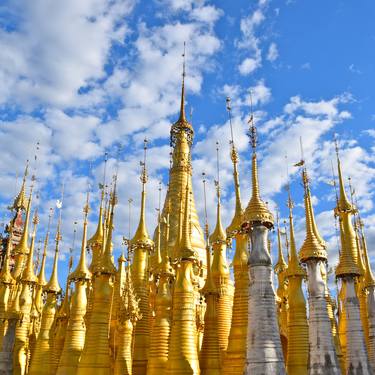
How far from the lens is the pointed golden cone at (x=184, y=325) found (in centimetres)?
2109

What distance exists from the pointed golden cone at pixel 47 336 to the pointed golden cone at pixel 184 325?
12382mm

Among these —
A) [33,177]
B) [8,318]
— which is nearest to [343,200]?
[8,318]

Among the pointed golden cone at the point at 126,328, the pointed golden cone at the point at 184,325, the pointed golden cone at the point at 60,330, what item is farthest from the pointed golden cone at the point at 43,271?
the pointed golden cone at the point at 184,325

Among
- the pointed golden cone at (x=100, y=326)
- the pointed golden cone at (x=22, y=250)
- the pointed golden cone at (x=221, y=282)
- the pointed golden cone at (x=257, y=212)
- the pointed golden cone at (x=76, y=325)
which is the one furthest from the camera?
the pointed golden cone at (x=22, y=250)

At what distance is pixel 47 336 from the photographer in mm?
31375

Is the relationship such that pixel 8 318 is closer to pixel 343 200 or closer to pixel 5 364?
pixel 5 364

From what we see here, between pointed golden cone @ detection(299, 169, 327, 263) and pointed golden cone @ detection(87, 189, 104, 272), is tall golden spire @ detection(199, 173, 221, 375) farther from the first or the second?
pointed golden cone @ detection(87, 189, 104, 272)

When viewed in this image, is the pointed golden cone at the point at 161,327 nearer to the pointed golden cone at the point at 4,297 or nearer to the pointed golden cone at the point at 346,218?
the pointed golden cone at the point at 346,218

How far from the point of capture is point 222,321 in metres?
27.7

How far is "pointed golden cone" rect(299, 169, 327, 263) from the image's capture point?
67.6 feet

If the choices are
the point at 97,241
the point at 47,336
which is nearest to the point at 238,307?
the point at 97,241

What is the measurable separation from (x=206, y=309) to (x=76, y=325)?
811 cm

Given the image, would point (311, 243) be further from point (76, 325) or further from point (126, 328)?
point (76, 325)

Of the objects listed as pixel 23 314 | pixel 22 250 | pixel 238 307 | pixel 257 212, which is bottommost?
pixel 238 307
